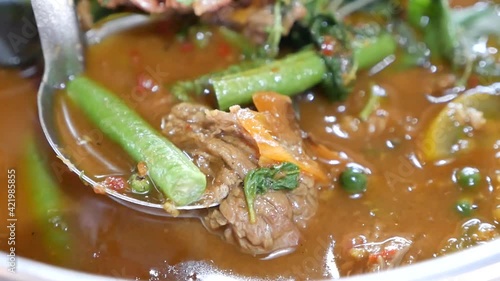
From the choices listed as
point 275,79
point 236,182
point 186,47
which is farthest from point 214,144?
point 186,47

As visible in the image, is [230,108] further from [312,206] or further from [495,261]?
[495,261]

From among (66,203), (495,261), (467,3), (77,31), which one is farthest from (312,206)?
(467,3)

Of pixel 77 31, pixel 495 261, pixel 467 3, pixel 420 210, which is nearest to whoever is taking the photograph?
pixel 495 261

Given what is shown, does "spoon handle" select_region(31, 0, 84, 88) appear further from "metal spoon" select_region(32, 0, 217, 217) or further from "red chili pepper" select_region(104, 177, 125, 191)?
"red chili pepper" select_region(104, 177, 125, 191)

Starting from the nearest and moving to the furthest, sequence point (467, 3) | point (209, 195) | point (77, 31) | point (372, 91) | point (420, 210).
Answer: point (209, 195), point (420, 210), point (77, 31), point (372, 91), point (467, 3)

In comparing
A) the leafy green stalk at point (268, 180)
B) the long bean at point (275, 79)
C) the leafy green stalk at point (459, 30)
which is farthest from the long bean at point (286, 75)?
the leafy green stalk at point (268, 180)

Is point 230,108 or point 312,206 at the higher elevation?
point 230,108

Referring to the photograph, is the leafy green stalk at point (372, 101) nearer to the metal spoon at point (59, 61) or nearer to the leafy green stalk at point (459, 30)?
the leafy green stalk at point (459, 30)
